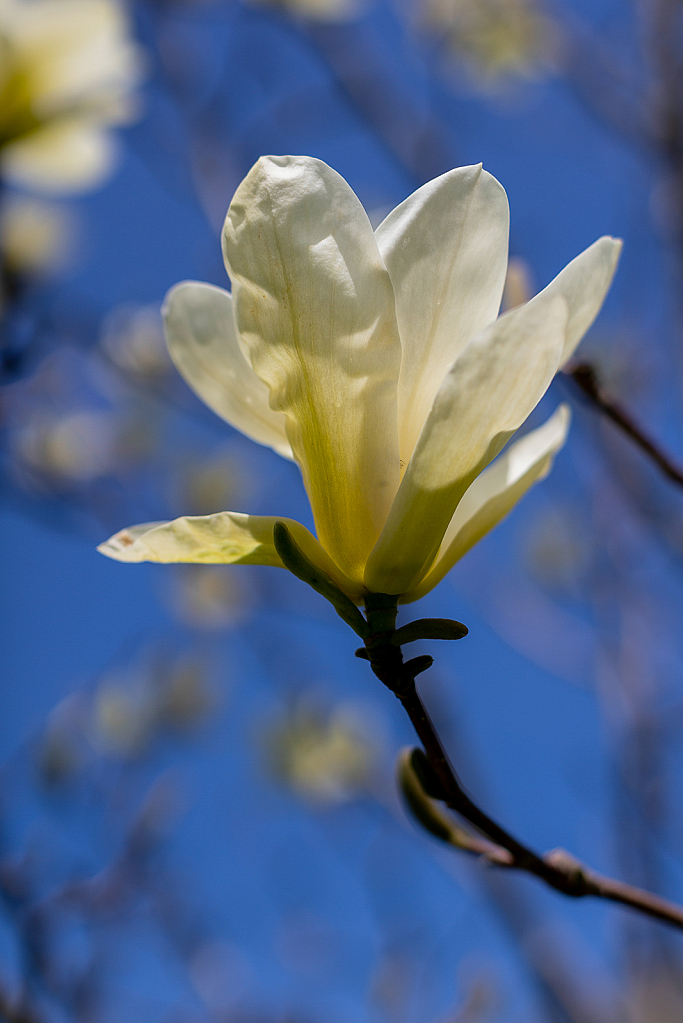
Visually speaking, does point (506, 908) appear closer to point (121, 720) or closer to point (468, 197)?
point (121, 720)

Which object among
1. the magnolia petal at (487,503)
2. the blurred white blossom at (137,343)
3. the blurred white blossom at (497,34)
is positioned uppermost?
the blurred white blossom at (497,34)

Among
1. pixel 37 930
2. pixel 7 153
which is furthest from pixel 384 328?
pixel 37 930

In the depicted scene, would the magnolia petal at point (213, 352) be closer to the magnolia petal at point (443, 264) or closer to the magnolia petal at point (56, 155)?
the magnolia petal at point (443, 264)

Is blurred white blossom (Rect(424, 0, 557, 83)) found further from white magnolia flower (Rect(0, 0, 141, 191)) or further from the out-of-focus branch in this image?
the out-of-focus branch

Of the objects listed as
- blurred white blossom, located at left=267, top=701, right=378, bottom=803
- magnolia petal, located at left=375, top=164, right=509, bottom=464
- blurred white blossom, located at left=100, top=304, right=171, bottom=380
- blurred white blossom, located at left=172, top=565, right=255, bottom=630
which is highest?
blurred white blossom, located at left=100, top=304, right=171, bottom=380

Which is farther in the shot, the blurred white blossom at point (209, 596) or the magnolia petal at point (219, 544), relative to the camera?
the blurred white blossom at point (209, 596)

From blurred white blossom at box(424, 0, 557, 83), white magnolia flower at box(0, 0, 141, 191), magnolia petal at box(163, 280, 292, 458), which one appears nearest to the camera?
magnolia petal at box(163, 280, 292, 458)

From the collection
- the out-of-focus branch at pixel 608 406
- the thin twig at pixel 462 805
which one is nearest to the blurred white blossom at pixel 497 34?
the out-of-focus branch at pixel 608 406

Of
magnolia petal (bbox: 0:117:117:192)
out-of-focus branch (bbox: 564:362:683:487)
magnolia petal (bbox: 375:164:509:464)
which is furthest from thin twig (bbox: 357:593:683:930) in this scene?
magnolia petal (bbox: 0:117:117:192)
